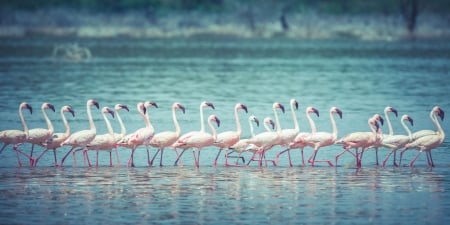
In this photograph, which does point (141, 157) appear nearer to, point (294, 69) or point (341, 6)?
point (294, 69)

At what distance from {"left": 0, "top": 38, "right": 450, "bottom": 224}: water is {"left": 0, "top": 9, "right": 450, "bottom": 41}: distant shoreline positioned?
10378mm

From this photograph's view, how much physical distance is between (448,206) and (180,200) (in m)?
3.64

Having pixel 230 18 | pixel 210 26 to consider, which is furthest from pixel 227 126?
pixel 230 18

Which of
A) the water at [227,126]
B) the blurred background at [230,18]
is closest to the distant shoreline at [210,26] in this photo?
the blurred background at [230,18]

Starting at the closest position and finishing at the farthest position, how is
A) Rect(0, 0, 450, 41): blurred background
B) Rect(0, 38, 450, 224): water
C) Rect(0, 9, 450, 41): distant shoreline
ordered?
Rect(0, 38, 450, 224): water → Rect(0, 9, 450, 41): distant shoreline → Rect(0, 0, 450, 41): blurred background

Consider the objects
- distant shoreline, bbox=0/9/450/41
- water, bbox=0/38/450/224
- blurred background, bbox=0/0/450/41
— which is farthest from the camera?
blurred background, bbox=0/0/450/41

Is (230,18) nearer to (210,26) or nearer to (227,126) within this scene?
(210,26)

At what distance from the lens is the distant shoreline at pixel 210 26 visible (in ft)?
237

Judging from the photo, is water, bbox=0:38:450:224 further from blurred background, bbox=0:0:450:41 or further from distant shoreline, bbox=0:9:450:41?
blurred background, bbox=0:0:450:41

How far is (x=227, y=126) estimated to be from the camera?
25797 millimetres

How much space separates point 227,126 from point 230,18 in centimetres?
5536

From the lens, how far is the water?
15.6m

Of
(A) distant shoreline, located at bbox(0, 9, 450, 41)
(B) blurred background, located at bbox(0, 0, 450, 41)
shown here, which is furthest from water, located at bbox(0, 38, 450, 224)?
(B) blurred background, located at bbox(0, 0, 450, 41)

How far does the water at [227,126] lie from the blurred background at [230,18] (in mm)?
10670
